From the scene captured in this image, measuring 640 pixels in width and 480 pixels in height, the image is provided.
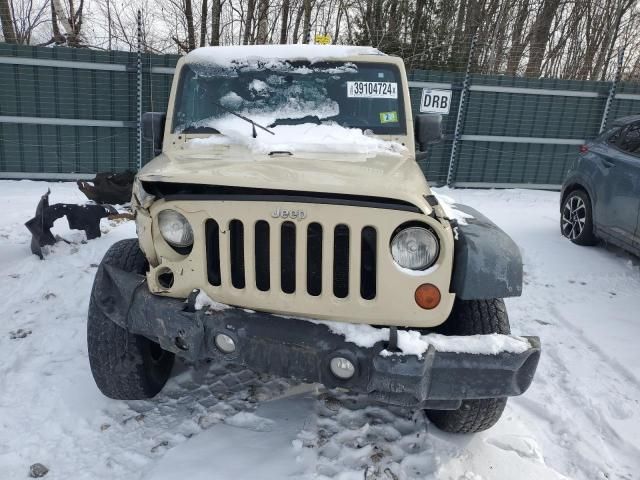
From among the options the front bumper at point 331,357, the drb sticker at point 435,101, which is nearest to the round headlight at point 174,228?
the front bumper at point 331,357

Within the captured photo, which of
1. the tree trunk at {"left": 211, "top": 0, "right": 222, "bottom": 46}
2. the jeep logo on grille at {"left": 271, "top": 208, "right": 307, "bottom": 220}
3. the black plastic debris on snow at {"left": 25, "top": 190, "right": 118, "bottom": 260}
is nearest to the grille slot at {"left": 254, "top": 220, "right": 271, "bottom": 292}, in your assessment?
the jeep logo on grille at {"left": 271, "top": 208, "right": 307, "bottom": 220}

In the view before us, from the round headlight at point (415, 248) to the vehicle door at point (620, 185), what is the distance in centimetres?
394

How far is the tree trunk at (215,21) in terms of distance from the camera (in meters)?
13.6

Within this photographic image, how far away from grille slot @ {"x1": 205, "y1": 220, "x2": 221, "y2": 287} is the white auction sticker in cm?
→ 169

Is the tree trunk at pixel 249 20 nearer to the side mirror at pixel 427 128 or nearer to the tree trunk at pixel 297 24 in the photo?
the tree trunk at pixel 297 24

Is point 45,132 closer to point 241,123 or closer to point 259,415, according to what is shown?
point 241,123

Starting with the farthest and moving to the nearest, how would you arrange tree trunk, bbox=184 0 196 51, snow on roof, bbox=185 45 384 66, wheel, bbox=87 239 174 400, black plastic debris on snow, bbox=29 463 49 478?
1. tree trunk, bbox=184 0 196 51
2. snow on roof, bbox=185 45 384 66
3. wheel, bbox=87 239 174 400
4. black plastic debris on snow, bbox=29 463 49 478

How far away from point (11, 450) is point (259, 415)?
47.1 inches

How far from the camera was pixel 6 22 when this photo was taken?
12430 millimetres

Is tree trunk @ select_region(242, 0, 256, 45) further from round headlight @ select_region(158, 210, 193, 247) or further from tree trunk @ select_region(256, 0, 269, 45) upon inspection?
round headlight @ select_region(158, 210, 193, 247)

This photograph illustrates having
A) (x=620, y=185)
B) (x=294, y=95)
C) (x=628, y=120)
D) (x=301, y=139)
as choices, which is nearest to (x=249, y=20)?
(x=628, y=120)

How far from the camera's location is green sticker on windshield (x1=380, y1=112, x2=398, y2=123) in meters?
3.54

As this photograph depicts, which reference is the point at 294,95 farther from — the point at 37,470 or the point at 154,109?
the point at 154,109

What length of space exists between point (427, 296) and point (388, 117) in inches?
68.0
